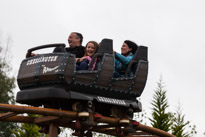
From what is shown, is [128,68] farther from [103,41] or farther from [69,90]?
[69,90]

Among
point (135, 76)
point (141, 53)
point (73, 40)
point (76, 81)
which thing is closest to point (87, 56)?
point (73, 40)

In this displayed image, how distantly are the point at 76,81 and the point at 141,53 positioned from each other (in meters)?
1.84

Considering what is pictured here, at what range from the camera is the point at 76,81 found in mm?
8844

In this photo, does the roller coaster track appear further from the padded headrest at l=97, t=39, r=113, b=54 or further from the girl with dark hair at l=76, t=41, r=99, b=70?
the padded headrest at l=97, t=39, r=113, b=54

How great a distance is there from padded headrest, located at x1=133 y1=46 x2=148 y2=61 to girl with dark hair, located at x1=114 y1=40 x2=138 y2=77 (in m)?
0.14

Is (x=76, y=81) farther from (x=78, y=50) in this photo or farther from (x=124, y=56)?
(x=124, y=56)

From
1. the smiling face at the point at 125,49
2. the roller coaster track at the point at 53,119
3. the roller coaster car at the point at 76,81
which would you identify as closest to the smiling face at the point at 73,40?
the roller coaster car at the point at 76,81

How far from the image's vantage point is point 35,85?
353 inches

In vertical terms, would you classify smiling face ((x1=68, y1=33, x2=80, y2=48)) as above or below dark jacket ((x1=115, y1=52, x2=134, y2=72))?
above

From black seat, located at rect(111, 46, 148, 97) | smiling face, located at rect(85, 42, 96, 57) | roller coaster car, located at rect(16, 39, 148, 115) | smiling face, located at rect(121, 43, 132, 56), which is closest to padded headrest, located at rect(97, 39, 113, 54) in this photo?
roller coaster car, located at rect(16, 39, 148, 115)

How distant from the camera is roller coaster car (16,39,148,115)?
28.6ft

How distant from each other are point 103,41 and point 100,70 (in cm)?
59

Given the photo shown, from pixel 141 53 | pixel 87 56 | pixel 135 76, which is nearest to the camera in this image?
pixel 87 56

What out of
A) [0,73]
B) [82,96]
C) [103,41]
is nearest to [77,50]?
[103,41]
